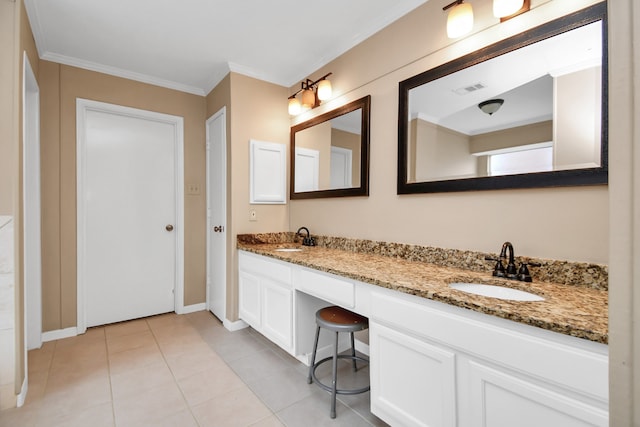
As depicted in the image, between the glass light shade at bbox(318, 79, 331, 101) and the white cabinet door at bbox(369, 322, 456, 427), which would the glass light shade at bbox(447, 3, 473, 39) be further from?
the white cabinet door at bbox(369, 322, 456, 427)

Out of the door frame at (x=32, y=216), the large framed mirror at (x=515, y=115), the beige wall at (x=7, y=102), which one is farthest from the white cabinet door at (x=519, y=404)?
the door frame at (x=32, y=216)

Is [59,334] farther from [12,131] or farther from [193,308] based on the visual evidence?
[12,131]

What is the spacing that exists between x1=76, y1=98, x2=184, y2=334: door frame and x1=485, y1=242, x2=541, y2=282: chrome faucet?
2.86 meters

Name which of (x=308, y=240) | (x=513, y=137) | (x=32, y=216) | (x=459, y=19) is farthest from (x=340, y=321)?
(x=32, y=216)

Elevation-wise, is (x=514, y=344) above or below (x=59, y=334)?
above

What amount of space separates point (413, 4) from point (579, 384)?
6.75 feet

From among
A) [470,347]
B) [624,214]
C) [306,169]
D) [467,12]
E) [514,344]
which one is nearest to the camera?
[624,214]

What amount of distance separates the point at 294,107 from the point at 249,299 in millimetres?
1767

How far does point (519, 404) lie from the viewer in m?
0.98

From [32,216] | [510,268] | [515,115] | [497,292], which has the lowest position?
[497,292]

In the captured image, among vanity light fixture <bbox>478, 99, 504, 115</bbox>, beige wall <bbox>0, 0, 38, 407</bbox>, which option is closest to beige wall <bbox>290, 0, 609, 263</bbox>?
vanity light fixture <bbox>478, 99, 504, 115</bbox>

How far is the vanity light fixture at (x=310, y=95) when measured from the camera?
2.54 metres

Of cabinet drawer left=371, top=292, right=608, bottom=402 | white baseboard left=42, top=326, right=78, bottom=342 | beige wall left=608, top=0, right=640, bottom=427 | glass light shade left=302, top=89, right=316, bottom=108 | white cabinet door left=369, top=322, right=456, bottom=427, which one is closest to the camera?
beige wall left=608, top=0, right=640, bottom=427

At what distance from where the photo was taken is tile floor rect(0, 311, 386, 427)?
1.64m
